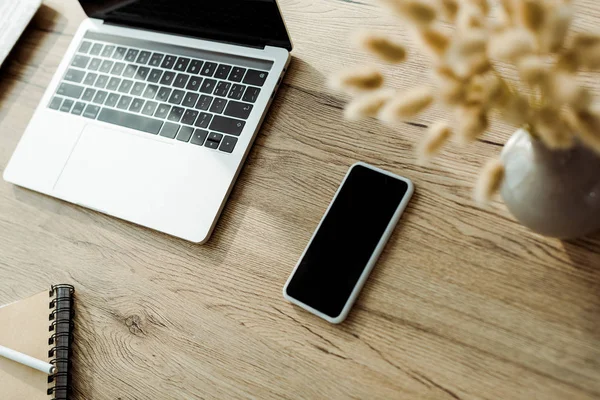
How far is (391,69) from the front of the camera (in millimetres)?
716

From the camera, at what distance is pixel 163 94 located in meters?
0.80

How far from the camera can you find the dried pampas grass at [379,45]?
39 cm

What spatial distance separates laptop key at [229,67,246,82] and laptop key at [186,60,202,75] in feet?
0.20

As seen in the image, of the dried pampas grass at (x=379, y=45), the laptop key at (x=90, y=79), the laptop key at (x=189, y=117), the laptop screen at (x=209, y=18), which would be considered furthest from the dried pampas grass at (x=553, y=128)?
the laptop key at (x=90, y=79)

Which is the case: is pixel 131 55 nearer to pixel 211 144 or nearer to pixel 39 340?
pixel 211 144

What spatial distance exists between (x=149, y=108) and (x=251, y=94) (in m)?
0.17

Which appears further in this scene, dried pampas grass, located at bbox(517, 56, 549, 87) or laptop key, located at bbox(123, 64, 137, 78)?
laptop key, located at bbox(123, 64, 137, 78)

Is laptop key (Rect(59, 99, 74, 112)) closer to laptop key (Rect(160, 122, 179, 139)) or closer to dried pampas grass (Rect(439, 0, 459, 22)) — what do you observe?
laptop key (Rect(160, 122, 179, 139))

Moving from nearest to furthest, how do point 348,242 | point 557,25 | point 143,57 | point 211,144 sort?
point 557,25, point 348,242, point 211,144, point 143,57

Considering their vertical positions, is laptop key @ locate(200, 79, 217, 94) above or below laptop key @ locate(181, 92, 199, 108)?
above

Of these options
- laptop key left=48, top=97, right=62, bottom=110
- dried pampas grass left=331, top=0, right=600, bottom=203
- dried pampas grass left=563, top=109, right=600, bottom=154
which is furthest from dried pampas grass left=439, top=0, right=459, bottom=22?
laptop key left=48, top=97, right=62, bottom=110

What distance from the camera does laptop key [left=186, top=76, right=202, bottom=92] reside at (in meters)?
0.78

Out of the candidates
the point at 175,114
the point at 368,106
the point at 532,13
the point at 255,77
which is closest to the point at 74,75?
the point at 175,114

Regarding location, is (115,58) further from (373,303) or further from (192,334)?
(373,303)
